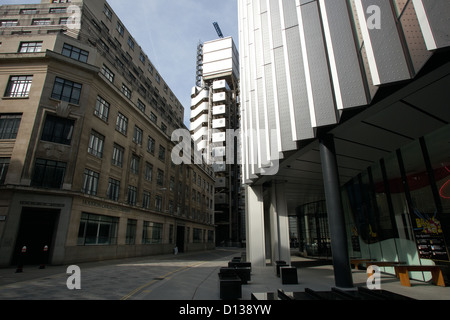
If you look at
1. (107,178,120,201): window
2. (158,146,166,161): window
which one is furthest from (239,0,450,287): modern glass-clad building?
Result: (158,146,166,161): window

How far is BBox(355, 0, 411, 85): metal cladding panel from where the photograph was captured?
6.77m

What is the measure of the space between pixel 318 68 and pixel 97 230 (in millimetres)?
24169

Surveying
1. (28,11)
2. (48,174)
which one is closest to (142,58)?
(28,11)

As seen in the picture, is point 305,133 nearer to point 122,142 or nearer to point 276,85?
point 276,85

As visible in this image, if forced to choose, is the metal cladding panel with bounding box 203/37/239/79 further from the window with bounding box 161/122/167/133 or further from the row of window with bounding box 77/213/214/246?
the row of window with bounding box 77/213/214/246

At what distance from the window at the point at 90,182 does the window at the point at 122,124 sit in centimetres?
680

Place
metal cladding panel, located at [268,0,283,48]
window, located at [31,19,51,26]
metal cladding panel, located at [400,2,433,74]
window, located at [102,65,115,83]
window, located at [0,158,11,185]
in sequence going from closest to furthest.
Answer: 1. metal cladding panel, located at [400,2,433,74]
2. metal cladding panel, located at [268,0,283,48]
3. window, located at [0,158,11,185]
4. window, located at [102,65,115,83]
5. window, located at [31,19,51,26]

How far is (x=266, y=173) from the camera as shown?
1617 centimetres

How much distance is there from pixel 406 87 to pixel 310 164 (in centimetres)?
747

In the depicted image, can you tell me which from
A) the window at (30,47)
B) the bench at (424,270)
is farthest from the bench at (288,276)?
the window at (30,47)

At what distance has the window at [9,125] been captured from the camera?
20516mm

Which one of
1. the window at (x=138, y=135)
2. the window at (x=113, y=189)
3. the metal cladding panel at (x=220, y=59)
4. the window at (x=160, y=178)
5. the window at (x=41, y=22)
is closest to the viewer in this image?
the window at (x=113, y=189)

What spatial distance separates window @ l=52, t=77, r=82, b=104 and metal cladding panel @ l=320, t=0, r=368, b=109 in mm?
23053

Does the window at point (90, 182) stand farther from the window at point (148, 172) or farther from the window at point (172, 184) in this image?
the window at point (172, 184)
